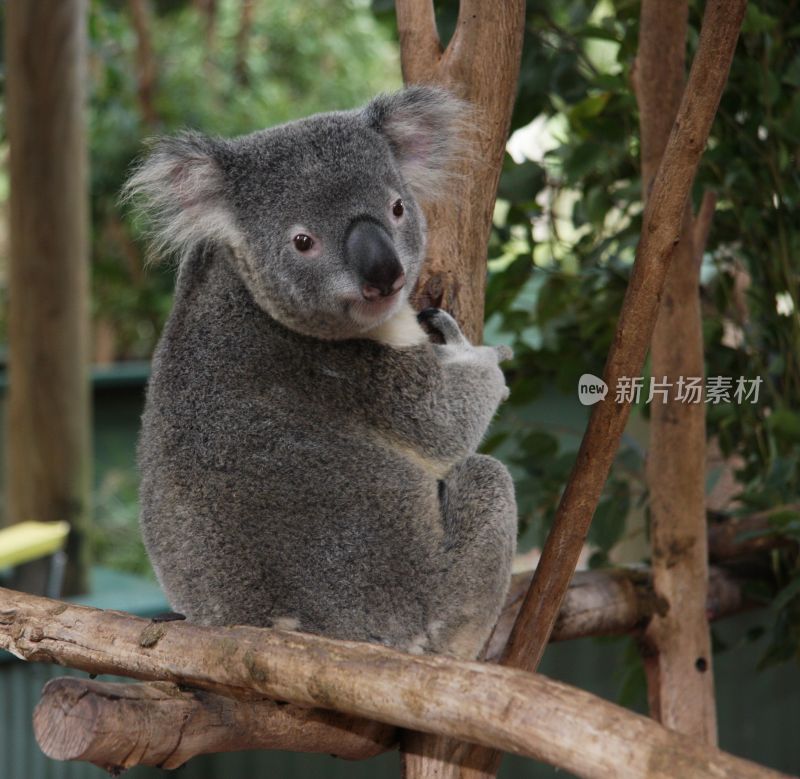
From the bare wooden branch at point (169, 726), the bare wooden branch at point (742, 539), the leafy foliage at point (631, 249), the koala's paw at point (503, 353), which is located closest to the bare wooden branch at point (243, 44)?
the leafy foliage at point (631, 249)

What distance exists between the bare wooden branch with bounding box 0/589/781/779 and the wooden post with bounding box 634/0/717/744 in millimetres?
1120

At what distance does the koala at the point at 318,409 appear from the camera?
5.80 ft

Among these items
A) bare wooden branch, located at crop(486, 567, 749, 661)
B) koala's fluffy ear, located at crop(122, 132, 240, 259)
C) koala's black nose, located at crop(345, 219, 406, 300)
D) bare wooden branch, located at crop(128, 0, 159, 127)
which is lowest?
bare wooden branch, located at crop(486, 567, 749, 661)

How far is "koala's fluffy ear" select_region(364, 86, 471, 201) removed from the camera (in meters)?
1.97

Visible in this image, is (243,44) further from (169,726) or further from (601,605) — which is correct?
(169,726)

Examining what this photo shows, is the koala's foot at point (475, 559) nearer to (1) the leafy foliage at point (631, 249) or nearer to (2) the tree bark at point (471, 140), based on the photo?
(2) the tree bark at point (471, 140)

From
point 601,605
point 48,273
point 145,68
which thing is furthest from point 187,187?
point 145,68

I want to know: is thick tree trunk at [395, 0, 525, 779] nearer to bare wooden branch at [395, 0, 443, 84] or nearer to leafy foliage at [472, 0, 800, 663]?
bare wooden branch at [395, 0, 443, 84]

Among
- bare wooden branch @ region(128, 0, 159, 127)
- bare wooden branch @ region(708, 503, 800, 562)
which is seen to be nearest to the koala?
bare wooden branch @ region(708, 503, 800, 562)

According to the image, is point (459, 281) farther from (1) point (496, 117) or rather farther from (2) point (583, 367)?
(2) point (583, 367)

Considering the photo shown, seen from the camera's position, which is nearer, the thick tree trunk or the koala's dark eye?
the koala's dark eye

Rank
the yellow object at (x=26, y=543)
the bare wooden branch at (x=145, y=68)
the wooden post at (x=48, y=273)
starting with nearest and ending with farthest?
the yellow object at (x=26, y=543) < the wooden post at (x=48, y=273) < the bare wooden branch at (x=145, y=68)

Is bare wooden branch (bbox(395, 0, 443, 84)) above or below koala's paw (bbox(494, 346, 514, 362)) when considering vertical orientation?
above

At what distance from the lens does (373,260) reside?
1.72 metres
